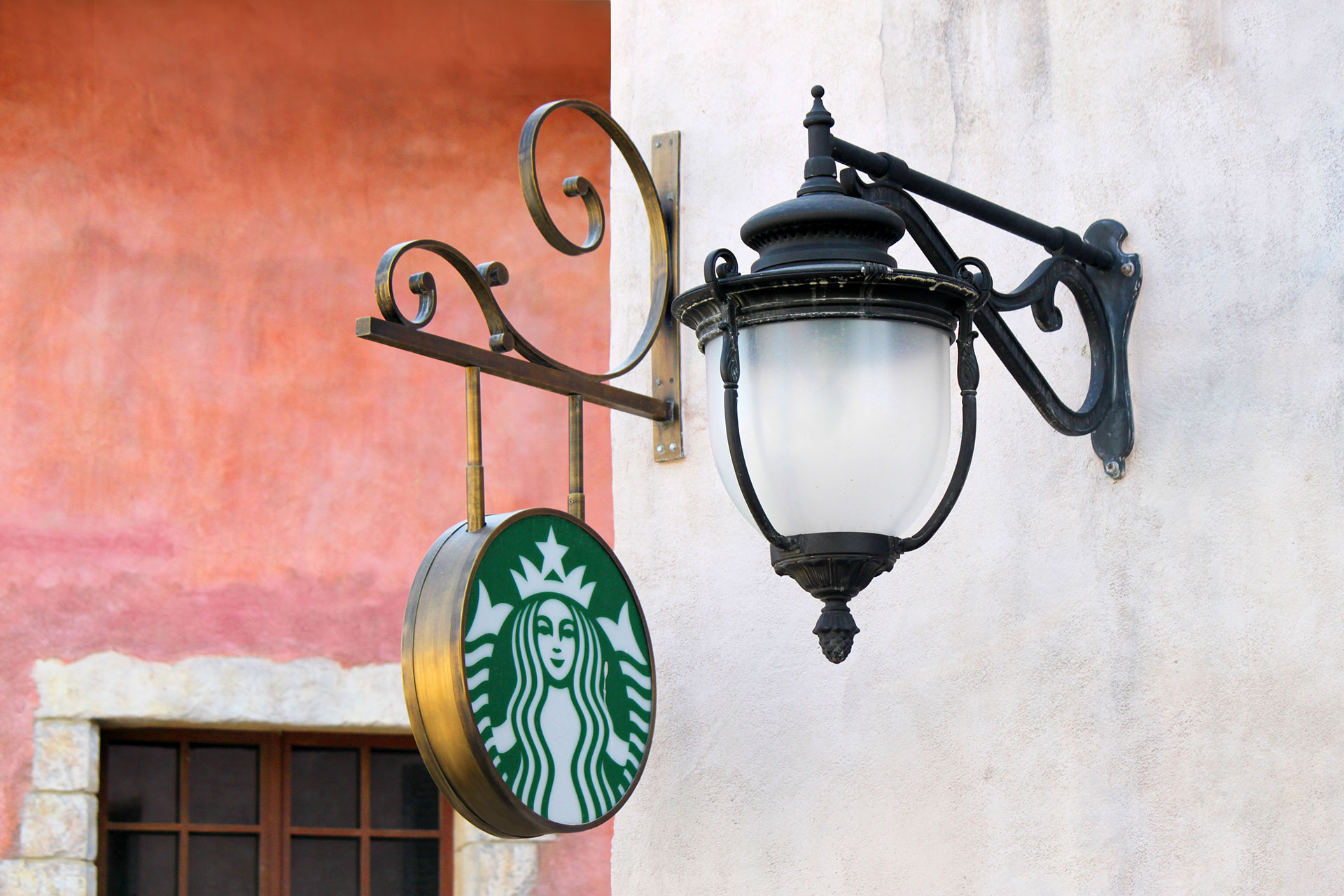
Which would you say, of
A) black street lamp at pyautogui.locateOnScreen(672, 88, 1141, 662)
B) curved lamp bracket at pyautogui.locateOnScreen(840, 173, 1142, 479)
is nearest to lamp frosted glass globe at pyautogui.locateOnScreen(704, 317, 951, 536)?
black street lamp at pyautogui.locateOnScreen(672, 88, 1141, 662)

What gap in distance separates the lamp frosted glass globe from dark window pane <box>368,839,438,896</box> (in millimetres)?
4283

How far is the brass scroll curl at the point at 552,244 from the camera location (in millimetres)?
2262

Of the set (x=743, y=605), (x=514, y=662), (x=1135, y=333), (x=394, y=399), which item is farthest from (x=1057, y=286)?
(x=394, y=399)

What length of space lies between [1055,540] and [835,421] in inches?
30.9

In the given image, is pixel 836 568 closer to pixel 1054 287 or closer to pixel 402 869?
pixel 1054 287

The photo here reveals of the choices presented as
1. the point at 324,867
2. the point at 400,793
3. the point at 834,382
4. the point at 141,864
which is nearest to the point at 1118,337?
the point at 834,382

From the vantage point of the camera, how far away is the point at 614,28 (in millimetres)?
3090

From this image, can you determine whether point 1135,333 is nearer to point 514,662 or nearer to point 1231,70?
point 1231,70

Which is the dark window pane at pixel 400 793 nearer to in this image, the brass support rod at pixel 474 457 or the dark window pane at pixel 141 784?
the dark window pane at pixel 141 784

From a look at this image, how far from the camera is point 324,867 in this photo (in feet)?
18.6

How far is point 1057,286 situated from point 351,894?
4.12m

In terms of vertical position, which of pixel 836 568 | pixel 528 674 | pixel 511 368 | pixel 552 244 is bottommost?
pixel 528 674

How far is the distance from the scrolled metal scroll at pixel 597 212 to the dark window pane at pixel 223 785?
11.5ft

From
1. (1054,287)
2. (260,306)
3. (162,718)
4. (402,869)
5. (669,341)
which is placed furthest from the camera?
(260,306)
